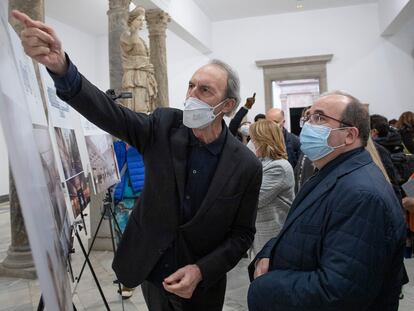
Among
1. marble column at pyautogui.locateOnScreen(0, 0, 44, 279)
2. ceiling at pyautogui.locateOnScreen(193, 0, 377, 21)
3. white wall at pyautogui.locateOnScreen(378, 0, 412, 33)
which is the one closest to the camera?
marble column at pyautogui.locateOnScreen(0, 0, 44, 279)

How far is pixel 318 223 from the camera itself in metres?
1.35

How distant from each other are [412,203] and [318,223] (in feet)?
5.31

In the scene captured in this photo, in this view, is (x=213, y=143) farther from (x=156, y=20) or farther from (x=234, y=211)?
(x=156, y=20)

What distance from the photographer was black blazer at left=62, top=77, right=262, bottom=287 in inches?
62.4

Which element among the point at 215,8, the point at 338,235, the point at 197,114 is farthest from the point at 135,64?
the point at 215,8

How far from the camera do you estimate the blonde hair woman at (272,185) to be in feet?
9.90

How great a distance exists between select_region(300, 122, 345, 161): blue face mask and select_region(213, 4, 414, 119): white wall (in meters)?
11.2

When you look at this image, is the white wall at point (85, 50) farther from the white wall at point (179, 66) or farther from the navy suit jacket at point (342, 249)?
the navy suit jacket at point (342, 249)

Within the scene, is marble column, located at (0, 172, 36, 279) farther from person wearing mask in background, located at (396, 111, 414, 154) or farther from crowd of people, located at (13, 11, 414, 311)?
person wearing mask in background, located at (396, 111, 414, 154)

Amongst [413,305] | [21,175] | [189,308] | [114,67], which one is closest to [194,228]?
[189,308]

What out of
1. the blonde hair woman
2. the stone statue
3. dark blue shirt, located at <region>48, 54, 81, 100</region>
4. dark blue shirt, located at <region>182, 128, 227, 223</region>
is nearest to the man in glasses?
dark blue shirt, located at <region>182, 128, 227, 223</region>

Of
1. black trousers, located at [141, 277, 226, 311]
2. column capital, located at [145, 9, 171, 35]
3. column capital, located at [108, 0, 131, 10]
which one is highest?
column capital, located at [145, 9, 171, 35]

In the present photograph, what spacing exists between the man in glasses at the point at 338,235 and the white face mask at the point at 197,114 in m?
0.45

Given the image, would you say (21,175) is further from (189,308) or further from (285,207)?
(285,207)
